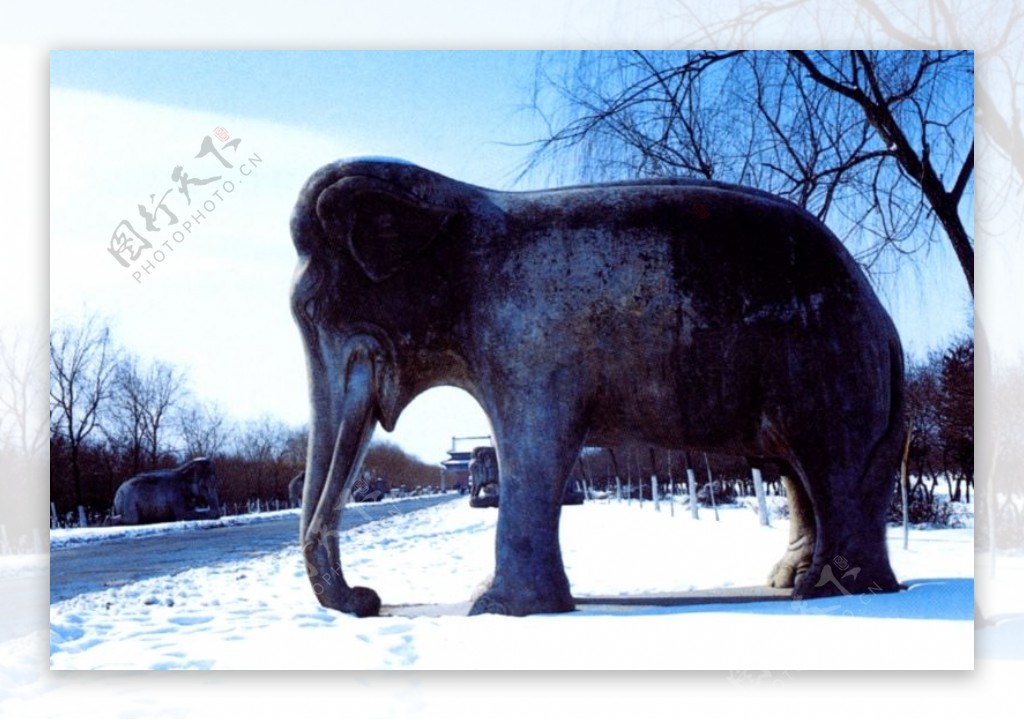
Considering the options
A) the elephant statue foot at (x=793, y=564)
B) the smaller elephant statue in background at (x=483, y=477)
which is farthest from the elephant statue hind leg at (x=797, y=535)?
the smaller elephant statue in background at (x=483, y=477)

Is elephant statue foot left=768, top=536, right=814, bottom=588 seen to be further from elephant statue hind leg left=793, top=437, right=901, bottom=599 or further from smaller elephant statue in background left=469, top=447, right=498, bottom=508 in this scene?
smaller elephant statue in background left=469, top=447, right=498, bottom=508

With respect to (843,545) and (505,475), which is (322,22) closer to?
(505,475)

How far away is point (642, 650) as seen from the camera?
4.20m

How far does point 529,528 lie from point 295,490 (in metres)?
1.23

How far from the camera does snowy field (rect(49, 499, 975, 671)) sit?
13.5 ft

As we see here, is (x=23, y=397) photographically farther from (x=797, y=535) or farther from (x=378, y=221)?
(x=797, y=535)

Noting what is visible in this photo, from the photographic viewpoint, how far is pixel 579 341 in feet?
13.3

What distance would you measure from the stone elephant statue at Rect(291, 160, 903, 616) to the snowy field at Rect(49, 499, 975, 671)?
0.42 ft

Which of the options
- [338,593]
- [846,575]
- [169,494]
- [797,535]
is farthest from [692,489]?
[169,494]

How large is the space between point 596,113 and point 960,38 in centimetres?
141

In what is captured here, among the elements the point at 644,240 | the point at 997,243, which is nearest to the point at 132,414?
the point at 644,240

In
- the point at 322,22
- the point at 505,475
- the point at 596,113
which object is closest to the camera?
the point at 505,475

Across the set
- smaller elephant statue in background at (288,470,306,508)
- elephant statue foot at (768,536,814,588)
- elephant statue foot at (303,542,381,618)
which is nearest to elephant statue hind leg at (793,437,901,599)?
elephant statue foot at (768,536,814,588)

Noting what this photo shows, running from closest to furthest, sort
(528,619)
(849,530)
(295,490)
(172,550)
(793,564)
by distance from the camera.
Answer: (528,619)
(849,530)
(793,564)
(295,490)
(172,550)
